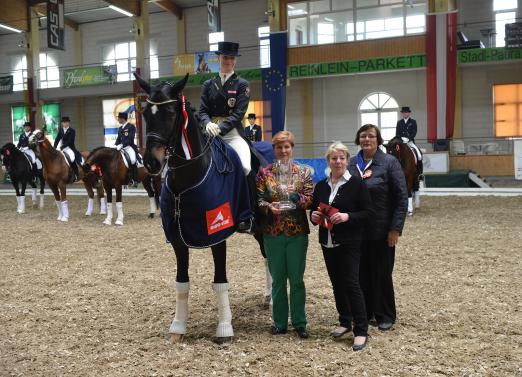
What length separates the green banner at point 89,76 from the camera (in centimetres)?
2489

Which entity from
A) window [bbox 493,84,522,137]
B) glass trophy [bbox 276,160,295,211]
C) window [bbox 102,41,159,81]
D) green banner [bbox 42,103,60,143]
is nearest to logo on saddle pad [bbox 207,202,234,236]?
glass trophy [bbox 276,160,295,211]

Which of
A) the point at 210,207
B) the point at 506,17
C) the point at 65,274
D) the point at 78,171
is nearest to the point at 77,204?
the point at 78,171

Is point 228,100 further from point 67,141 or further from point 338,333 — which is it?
point 67,141

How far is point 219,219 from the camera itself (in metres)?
4.01

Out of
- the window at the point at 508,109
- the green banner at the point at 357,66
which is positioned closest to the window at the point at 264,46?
the green banner at the point at 357,66

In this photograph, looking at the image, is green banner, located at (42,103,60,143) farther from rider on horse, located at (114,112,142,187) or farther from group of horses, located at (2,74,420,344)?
group of horses, located at (2,74,420,344)

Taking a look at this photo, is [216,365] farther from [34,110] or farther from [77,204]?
[34,110]

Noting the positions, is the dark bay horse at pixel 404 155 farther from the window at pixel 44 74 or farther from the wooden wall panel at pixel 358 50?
the window at pixel 44 74

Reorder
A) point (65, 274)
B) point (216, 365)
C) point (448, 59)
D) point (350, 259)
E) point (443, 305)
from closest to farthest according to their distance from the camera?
point (216, 365)
point (350, 259)
point (443, 305)
point (65, 274)
point (448, 59)

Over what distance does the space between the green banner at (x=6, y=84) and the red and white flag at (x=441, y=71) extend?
20.2 metres

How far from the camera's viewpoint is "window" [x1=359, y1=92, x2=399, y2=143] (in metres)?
22.7

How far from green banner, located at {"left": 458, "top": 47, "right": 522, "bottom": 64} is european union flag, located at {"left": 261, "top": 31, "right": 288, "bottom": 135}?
6.73 metres

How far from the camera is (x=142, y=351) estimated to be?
403 cm

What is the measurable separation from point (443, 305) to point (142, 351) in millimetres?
2776
